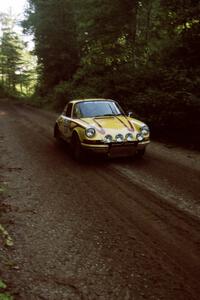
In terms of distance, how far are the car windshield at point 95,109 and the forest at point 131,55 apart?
8.58 feet

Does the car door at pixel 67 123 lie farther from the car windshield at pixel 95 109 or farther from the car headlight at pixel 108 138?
the car headlight at pixel 108 138

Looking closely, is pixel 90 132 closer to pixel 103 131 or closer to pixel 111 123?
pixel 103 131

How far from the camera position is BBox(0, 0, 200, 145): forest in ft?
39.9

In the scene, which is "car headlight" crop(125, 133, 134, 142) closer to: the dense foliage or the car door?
the car door

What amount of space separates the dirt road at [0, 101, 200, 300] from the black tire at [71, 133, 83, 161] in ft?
0.95

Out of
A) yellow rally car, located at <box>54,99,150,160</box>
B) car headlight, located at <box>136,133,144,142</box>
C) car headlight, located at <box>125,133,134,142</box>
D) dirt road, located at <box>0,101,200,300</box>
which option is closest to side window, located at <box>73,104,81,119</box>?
yellow rally car, located at <box>54,99,150,160</box>

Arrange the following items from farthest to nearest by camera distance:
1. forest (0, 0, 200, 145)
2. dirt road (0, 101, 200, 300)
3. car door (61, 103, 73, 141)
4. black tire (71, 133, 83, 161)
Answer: forest (0, 0, 200, 145), car door (61, 103, 73, 141), black tire (71, 133, 83, 161), dirt road (0, 101, 200, 300)

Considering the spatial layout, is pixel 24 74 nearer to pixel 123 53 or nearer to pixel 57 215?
pixel 123 53

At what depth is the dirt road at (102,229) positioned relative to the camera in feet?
11.8

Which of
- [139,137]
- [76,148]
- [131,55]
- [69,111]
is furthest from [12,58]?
[139,137]

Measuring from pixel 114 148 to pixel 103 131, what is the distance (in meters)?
0.50

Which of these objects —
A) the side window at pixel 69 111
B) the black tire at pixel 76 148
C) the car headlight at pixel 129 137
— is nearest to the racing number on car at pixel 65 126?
the side window at pixel 69 111

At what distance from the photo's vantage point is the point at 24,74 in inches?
2333

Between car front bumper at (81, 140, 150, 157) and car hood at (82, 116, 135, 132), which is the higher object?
car hood at (82, 116, 135, 132)
